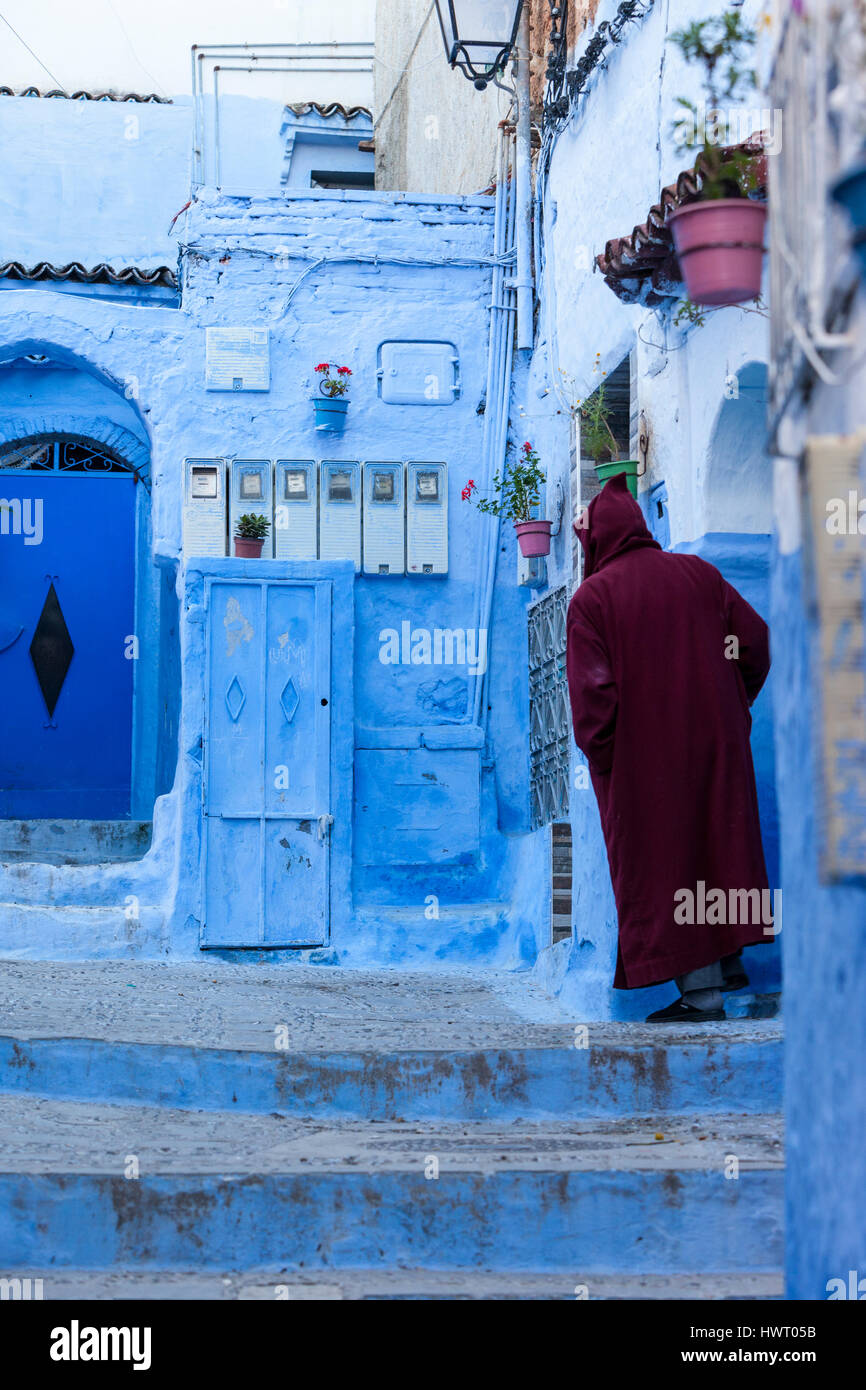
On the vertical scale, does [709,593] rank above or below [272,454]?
below

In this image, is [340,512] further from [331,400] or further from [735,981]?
[735,981]

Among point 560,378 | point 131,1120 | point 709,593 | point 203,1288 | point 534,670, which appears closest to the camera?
point 203,1288

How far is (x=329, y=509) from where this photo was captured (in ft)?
26.9

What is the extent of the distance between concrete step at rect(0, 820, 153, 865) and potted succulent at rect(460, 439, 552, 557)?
313 centimetres

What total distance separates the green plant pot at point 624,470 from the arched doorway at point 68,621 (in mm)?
5808

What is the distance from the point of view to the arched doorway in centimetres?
1092

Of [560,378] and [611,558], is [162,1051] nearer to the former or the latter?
[611,558]

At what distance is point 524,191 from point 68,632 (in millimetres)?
4827

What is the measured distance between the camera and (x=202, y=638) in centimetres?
777

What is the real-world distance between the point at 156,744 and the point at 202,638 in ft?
10.6

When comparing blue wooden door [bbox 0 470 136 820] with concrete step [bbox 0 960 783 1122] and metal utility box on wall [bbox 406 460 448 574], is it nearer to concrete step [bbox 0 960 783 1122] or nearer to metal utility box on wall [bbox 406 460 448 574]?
metal utility box on wall [bbox 406 460 448 574]

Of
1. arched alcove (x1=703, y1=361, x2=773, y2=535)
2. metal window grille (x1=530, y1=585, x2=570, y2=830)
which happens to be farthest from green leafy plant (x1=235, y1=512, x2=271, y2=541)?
arched alcove (x1=703, y1=361, x2=773, y2=535)

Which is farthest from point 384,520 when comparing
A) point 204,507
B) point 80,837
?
point 80,837

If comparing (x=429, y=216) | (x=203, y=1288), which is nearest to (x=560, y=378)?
(x=429, y=216)
